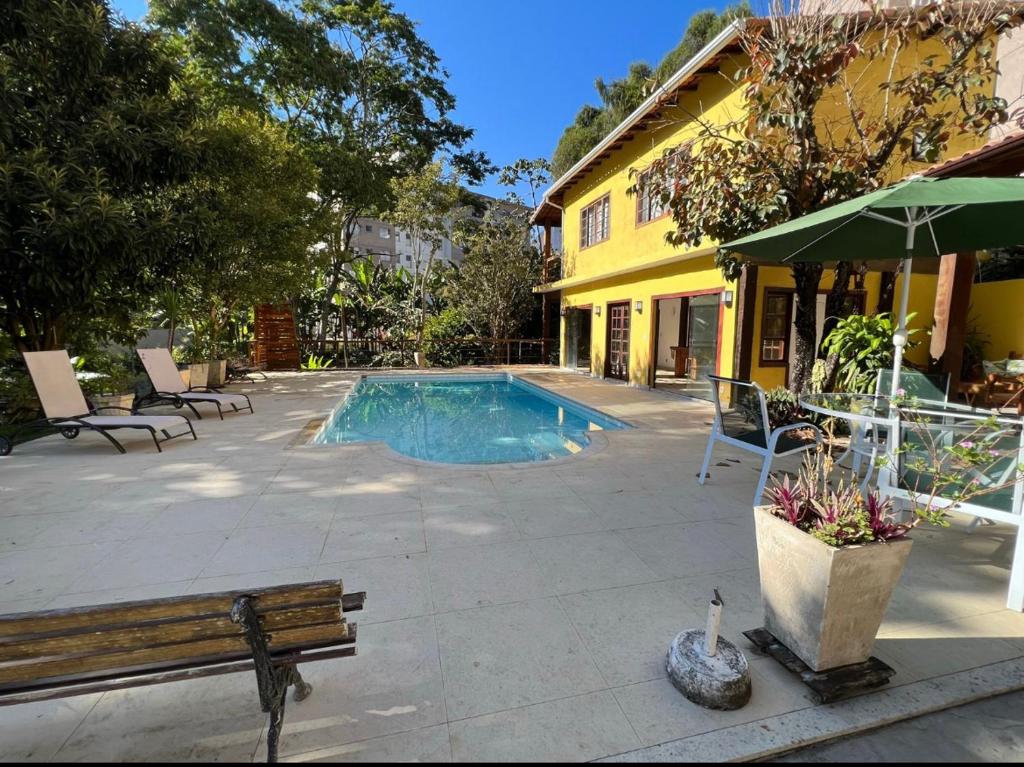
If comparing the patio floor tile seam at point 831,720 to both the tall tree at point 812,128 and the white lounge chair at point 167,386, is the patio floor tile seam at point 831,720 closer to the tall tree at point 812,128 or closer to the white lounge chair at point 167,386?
the tall tree at point 812,128

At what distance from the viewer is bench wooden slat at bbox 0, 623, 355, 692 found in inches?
56.4

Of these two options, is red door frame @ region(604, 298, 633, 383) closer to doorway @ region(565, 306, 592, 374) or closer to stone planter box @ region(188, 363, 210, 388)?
doorway @ region(565, 306, 592, 374)

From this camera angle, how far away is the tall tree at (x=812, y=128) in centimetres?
489

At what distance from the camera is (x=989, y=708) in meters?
1.95

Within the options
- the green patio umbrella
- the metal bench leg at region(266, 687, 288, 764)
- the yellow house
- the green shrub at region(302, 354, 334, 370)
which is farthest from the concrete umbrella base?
the green shrub at region(302, 354, 334, 370)

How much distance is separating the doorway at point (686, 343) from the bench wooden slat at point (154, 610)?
1001 centimetres

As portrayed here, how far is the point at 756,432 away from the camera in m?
4.36

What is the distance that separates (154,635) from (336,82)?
67.8 feet

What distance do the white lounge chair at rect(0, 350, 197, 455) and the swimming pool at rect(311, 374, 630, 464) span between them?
6.51 feet

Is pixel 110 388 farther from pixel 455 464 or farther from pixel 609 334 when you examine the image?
pixel 609 334

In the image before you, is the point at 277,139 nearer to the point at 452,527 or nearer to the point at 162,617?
the point at 452,527

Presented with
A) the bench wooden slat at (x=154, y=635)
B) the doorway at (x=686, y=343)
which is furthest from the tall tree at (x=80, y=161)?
the doorway at (x=686, y=343)

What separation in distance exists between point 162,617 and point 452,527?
7.58 ft

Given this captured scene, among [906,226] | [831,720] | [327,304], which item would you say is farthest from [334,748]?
[327,304]
